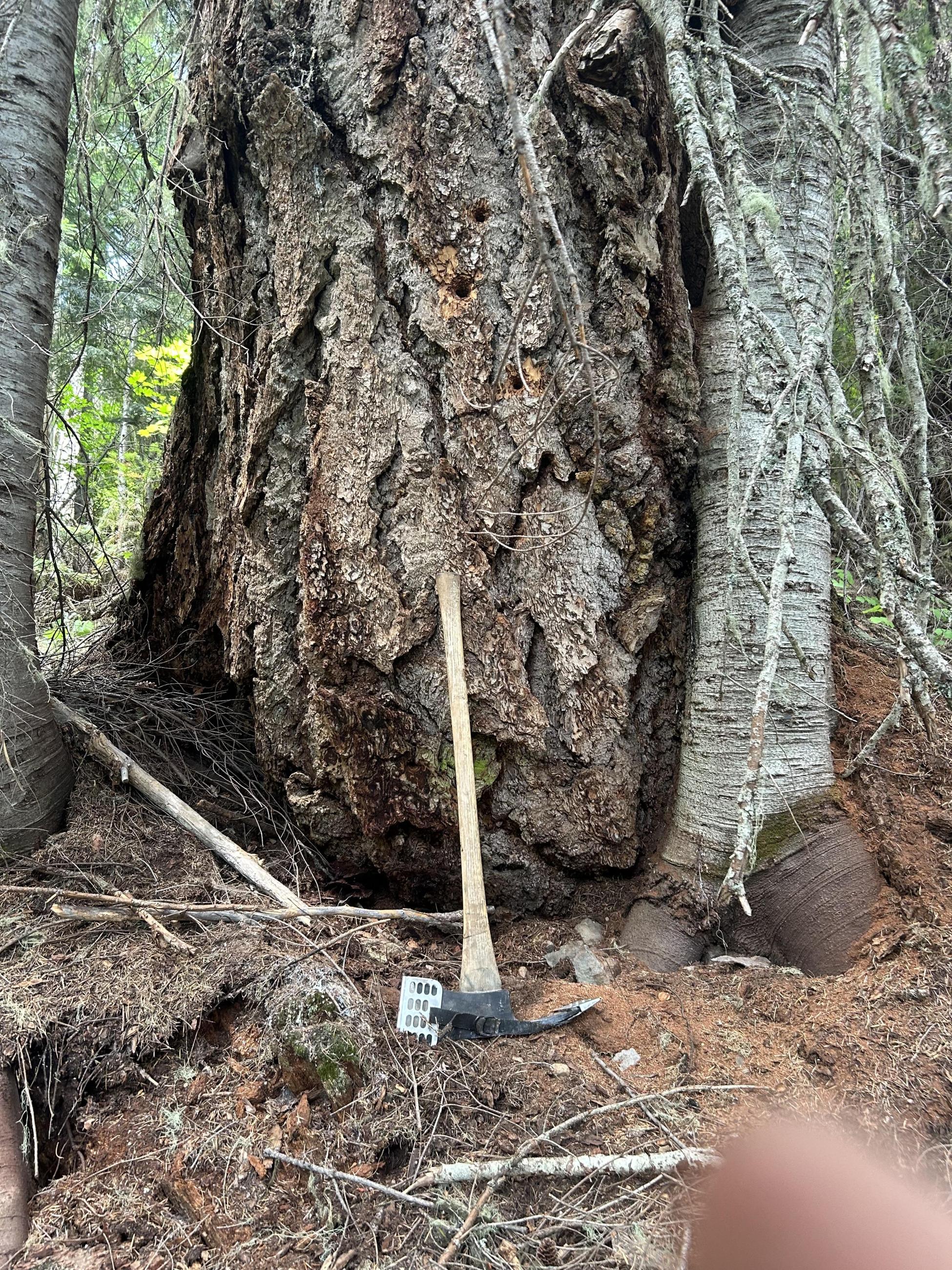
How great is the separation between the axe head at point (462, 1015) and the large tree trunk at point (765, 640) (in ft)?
1.62

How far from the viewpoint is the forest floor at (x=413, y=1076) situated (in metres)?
1.06

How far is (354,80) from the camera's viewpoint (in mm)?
1837

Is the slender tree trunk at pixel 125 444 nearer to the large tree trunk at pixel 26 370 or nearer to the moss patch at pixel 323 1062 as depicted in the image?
the large tree trunk at pixel 26 370

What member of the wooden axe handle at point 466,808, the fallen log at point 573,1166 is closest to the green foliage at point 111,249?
the wooden axe handle at point 466,808

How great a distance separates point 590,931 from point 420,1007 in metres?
0.65

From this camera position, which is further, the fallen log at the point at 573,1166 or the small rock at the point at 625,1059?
the small rock at the point at 625,1059

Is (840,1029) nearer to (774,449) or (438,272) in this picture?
(774,449)

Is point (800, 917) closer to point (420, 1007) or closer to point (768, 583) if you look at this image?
point (768, 583)

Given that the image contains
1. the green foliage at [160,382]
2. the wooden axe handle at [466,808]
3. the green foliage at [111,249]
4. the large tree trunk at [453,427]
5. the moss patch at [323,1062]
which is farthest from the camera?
the green foliage at [160,382]

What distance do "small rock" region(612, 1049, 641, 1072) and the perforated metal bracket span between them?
37 cm

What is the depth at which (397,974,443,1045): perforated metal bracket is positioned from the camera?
1.42m

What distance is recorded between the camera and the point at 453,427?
1858 mm

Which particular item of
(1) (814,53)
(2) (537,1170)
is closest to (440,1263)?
(2) (537,1170)

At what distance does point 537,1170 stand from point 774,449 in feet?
5.19
